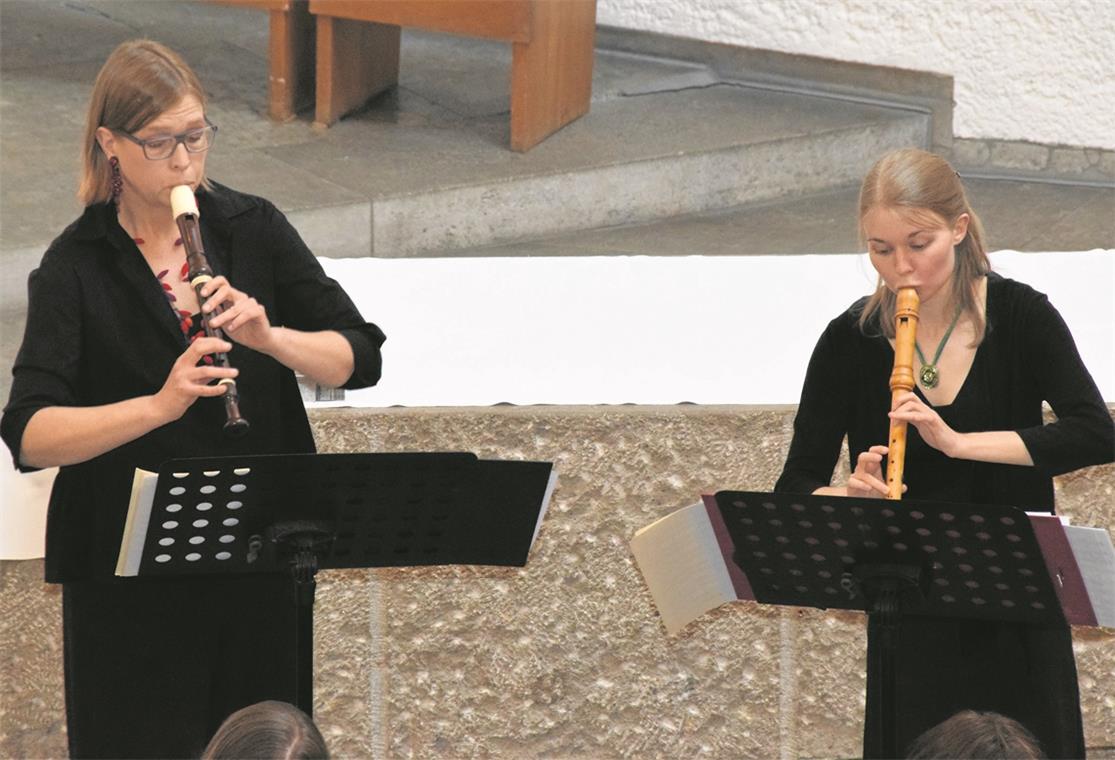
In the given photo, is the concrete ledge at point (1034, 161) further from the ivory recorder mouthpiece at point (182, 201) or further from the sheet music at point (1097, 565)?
the ivory recorder mouthpiece at point (182, 201)

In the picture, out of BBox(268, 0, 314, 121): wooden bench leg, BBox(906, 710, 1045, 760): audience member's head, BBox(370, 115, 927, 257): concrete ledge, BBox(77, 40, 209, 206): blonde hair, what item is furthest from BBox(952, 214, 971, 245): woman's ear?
BBox(268, 0, 314, 121): wooden bench leg

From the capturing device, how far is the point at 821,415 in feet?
8.30

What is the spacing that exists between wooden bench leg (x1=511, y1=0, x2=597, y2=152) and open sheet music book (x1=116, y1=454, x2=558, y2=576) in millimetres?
2889

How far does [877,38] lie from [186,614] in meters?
3.95

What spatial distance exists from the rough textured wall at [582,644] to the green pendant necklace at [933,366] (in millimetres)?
719

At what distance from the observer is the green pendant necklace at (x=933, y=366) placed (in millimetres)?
2486

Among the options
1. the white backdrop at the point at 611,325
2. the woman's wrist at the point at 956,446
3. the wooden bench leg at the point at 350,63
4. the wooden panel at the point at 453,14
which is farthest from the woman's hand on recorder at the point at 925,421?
the wooden bench leg at the point at 350,63

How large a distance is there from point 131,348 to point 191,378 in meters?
0.25

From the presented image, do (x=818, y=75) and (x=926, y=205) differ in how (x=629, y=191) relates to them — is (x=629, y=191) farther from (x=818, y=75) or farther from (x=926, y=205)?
(x=926, y=205)

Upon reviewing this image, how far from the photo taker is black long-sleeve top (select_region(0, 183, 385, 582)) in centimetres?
238

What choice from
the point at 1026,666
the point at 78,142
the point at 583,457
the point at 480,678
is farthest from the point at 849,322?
the point at 78,142

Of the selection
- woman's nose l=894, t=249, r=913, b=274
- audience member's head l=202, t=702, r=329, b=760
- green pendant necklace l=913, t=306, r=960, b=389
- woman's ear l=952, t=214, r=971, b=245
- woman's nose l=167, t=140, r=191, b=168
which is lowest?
audience member's head l=202, t=702, r=329, b=760

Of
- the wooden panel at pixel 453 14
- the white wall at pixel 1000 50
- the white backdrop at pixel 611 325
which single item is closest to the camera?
the white backdrop at pixel 611 325

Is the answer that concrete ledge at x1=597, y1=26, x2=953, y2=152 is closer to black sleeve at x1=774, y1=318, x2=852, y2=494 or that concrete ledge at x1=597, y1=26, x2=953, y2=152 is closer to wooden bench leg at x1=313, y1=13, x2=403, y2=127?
wooden bench leg at x1=313, y1=13, x2=403, y2=127
